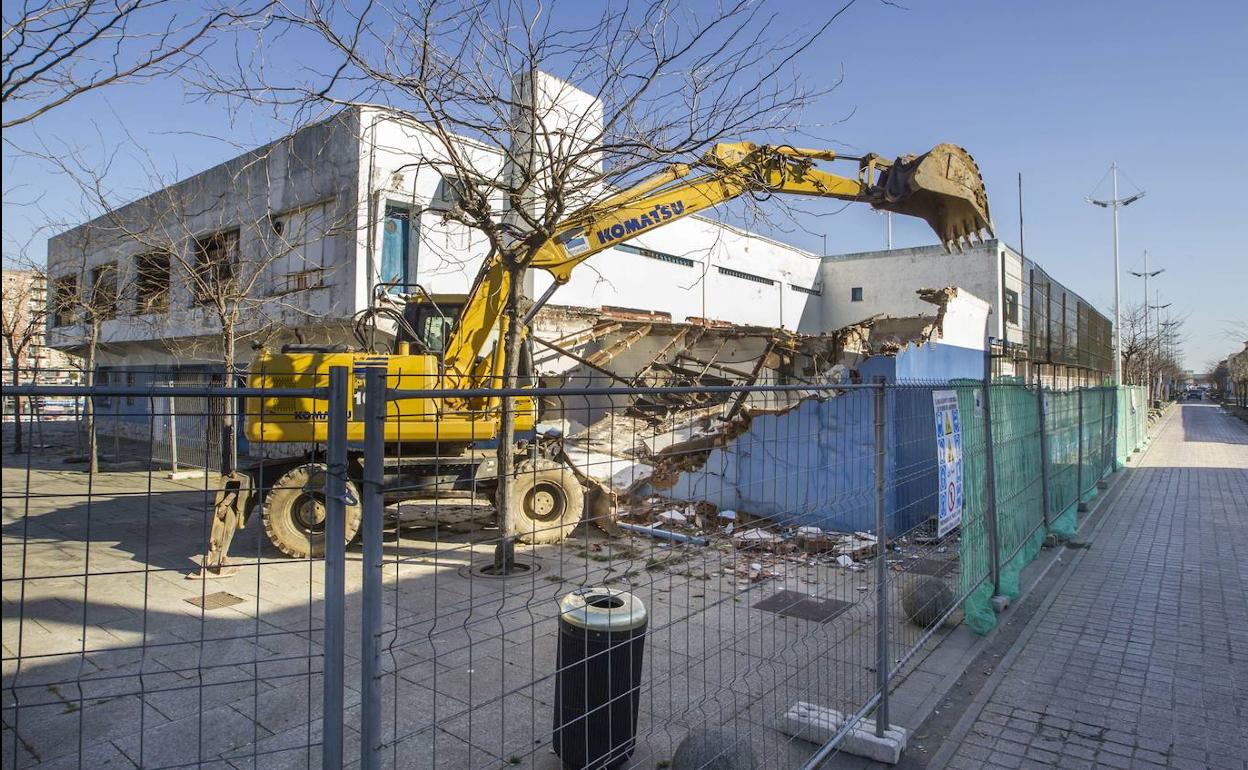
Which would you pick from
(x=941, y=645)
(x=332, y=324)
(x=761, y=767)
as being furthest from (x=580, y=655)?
(x=332, y=324)

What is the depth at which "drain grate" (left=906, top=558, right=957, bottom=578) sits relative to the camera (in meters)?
5.73

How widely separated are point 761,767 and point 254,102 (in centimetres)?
599

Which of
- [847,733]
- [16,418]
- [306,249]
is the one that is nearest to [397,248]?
[306,249]

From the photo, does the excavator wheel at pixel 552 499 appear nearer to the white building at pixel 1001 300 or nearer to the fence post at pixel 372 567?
the fence post at pixel 372 567

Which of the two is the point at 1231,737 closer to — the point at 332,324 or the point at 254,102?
the point at 254,102

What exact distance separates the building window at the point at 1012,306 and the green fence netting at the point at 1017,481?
33.1 ft

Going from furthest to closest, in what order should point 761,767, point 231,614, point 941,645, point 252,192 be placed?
point 252,192 → point 231,614 → point 941,645 → point 761,767

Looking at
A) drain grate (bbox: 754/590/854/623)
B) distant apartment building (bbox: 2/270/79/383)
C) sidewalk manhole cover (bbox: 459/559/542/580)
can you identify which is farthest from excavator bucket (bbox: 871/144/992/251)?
distant apartment building (bbox: 2/270/79/383)

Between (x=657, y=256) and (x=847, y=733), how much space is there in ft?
60.3

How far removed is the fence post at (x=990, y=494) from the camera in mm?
5672

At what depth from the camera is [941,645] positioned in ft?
17.5

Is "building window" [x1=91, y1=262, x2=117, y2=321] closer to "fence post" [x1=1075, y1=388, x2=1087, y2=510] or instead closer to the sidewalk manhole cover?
the sidewalk manhole cover

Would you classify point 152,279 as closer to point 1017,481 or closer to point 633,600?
point 633,600

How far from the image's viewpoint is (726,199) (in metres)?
8.89
